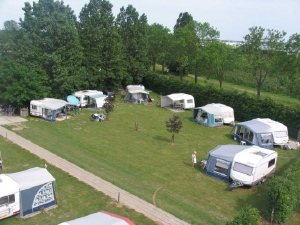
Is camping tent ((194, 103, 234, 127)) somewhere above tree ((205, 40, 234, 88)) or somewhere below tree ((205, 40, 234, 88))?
below

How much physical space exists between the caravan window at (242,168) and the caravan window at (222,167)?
0.49 meters

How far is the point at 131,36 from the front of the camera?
134ft

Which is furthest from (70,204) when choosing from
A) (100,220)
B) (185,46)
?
(185,46)

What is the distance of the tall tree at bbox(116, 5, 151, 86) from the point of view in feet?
133

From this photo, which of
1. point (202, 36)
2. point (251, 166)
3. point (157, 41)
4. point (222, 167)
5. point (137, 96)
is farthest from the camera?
point (157, 41)

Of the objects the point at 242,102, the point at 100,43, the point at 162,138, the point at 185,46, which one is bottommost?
the point at 162,138

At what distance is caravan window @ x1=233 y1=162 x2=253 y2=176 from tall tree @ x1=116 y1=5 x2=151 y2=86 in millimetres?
25752

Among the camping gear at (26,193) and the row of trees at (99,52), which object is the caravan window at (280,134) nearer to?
the row of trees at (99,52)

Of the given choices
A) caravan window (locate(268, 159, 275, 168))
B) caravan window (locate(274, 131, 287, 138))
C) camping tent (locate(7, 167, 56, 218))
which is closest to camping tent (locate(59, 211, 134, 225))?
camping tent (locate(7, 167, 56, 218))

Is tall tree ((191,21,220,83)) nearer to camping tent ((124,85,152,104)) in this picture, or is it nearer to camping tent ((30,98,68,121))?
camping tent ((124,85,152,104))

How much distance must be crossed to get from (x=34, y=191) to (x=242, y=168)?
9.94 m

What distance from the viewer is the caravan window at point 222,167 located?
55.0ft

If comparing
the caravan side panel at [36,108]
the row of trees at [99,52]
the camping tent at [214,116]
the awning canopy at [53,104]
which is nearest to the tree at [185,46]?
the row of trees at [99,52]

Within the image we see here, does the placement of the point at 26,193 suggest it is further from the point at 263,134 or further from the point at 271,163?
the point at 263,134
